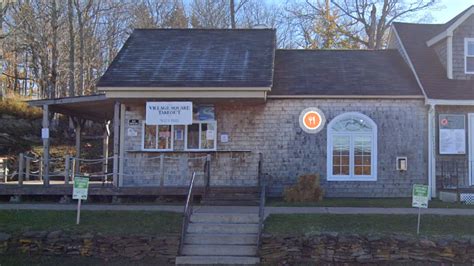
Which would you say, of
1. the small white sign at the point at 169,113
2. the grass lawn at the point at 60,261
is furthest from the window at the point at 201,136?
the grass lawn at the point at 60,261

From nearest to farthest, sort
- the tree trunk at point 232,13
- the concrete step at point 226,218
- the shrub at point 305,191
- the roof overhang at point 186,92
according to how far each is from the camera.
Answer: the concrete step at point 226,218 < the shrub at point 305,191 < the roof overhang at point 186,92 < the tree trunk at point 232,13

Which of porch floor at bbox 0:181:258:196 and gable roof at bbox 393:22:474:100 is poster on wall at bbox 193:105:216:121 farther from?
gable roof at bbox 393:22:474:100

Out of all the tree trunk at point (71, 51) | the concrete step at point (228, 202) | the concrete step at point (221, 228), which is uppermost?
the tree trunk at point (71, 51)

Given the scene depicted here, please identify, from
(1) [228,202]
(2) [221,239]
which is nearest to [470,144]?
(1) [228,202]

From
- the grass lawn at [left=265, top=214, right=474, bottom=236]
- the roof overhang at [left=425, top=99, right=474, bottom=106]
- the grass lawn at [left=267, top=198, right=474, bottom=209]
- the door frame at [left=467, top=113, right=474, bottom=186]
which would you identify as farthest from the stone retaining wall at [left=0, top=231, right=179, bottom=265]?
the door frame at [left=467, top=113, right=474, bottom=186]

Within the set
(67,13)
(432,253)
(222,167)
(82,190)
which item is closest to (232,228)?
(82,190)

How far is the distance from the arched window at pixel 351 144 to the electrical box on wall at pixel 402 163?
0.90 metres

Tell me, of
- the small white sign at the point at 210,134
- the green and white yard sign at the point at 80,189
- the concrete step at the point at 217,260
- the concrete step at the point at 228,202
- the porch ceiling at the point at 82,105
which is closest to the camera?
the concrete step at the point at 217,260

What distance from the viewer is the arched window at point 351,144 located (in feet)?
54.4

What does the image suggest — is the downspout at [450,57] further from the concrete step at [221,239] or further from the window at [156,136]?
the concrete step at [221,239]

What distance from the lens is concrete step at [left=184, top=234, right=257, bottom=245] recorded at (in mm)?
10688

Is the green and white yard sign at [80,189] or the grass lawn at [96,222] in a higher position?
the green and white yard sign at [80,189]

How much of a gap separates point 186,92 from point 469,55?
9813 mm

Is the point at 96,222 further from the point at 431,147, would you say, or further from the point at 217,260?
the point at 431,147
